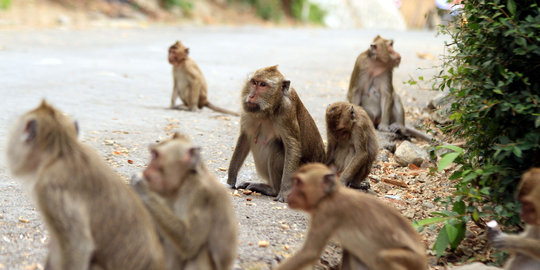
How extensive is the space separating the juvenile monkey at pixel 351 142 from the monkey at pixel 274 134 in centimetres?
19

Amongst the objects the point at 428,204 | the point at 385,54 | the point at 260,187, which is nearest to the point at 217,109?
the point at 385,54

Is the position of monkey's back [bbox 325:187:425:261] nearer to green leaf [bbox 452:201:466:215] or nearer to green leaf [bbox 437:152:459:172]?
green leaf [bbox 437:152:459:172]

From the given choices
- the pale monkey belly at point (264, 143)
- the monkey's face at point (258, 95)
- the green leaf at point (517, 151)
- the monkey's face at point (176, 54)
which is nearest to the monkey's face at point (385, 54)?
the monkey's face at point (176, 54)

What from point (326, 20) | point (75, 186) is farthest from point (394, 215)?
point (326, 20)

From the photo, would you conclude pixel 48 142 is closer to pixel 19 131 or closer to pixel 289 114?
pixel 19 131

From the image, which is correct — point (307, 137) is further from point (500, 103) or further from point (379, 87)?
point (379, 87)

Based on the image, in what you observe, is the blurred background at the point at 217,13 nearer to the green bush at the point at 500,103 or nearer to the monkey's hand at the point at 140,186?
the green bush at the point at 500,103

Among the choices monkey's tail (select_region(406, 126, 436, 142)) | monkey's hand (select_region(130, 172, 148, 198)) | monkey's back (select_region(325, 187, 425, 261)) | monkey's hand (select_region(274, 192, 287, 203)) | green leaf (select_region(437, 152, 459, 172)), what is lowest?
monkey's tail (select_region(406, 126, 436, 142))

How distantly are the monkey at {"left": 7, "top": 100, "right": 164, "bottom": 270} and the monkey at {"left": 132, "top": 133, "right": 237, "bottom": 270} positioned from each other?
4.3 inches

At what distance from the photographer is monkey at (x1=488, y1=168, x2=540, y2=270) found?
338cm

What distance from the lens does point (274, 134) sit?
5.58 m

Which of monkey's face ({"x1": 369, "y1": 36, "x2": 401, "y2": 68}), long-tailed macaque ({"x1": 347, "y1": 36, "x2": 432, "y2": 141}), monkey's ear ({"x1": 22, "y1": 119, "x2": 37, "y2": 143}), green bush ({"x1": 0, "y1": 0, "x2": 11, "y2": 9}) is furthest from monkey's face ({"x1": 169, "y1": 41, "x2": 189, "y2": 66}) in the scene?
green bush ({"x1": 0, "y1": 0, "x2": 11, "y2": 9})

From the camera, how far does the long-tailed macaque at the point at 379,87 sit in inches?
339

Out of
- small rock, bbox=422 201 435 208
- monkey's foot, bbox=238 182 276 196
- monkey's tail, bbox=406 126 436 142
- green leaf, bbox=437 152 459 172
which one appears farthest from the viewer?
monkey's tail, bbox=406 126 436 142
